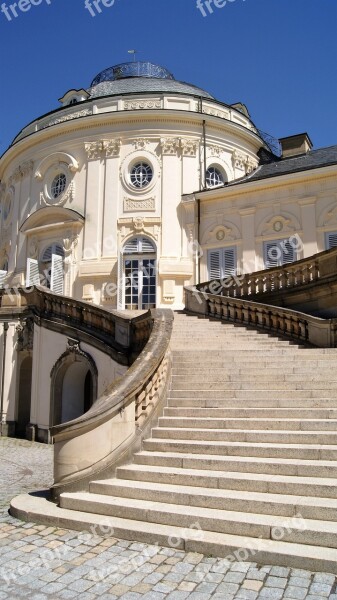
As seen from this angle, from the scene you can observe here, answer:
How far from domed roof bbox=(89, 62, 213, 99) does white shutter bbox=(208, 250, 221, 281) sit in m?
7.95

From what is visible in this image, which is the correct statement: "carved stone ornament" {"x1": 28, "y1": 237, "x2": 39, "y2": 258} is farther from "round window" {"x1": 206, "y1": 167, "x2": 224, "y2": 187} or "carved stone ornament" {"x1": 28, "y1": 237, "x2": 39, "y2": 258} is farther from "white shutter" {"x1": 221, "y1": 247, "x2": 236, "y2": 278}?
"white shutter" {"x1": 221, "y1": 247, "x2": 236, "y2": 278}

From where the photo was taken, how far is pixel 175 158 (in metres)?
23.4

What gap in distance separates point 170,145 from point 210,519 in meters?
20.1

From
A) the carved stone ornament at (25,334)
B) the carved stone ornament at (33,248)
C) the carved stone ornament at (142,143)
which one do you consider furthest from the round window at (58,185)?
the carved stone ornament at (25,334)

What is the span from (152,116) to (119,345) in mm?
13883

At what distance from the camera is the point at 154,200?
23031mm

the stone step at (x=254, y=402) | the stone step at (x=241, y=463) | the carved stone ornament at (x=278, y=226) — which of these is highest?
the carved stone ornament at (x=278, y=226)

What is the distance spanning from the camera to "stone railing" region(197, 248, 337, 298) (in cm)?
1368

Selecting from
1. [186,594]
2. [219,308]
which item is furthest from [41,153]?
[186,594]

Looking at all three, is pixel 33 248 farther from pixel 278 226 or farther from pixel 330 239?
pixel 330 239

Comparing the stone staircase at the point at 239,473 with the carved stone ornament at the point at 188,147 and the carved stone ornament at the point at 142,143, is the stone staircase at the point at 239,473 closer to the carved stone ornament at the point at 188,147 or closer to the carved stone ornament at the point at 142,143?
the carved stone ornament at the point at 188,147

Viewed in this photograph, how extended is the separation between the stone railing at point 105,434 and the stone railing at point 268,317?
212 inches

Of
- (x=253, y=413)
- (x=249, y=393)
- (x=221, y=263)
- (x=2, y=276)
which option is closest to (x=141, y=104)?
(x=221, y=263)

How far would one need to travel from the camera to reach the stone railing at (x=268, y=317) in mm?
11820
